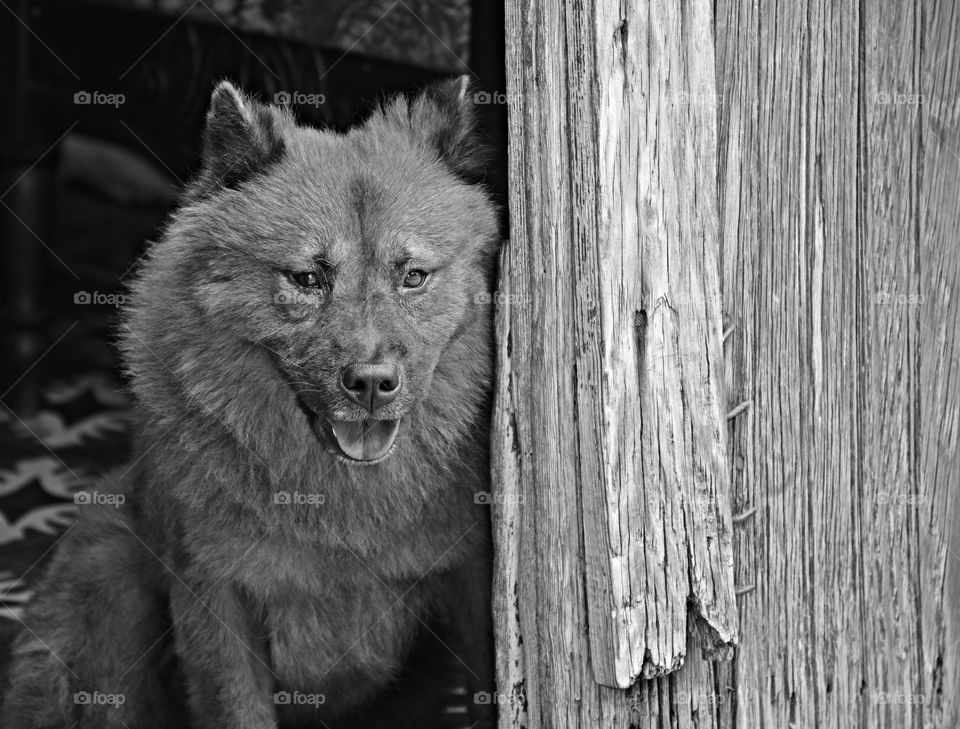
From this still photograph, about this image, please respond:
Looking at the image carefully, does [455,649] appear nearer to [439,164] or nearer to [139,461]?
[139,461]

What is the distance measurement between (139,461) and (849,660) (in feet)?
7.75

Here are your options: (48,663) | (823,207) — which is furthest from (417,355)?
(48,663)

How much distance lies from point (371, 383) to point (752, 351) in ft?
3.37

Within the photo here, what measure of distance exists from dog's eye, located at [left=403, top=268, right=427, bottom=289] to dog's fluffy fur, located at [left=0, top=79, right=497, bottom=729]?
0.03 m
